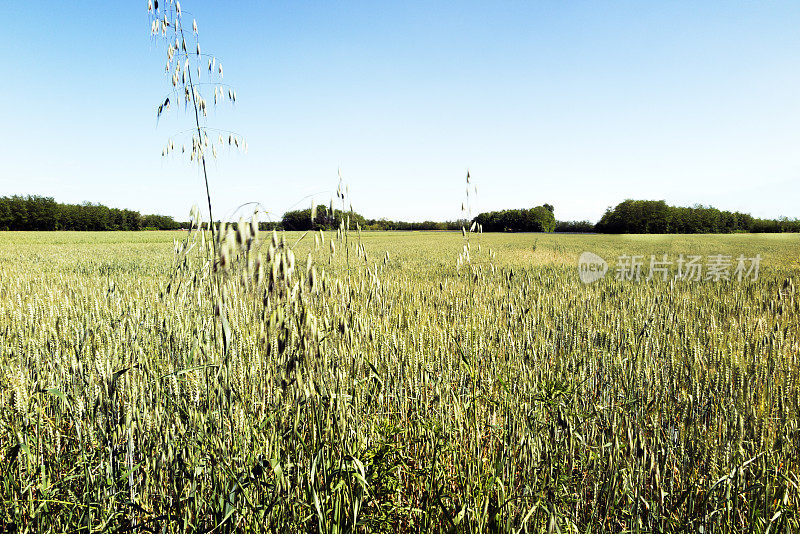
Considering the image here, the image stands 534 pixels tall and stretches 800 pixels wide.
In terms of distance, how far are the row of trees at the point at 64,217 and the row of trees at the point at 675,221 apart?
3634 inches

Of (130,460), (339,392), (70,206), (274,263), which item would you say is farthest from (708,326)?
(70,206)

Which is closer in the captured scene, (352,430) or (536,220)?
(352,430)

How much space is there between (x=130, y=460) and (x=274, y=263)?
0.92 metres

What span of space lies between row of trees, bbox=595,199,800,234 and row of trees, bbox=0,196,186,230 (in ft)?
303

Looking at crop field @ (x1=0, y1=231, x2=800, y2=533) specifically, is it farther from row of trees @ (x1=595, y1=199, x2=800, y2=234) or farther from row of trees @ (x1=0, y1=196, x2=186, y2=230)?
row of trees @ (x1=0, y1=196, x2=186, y2=230)

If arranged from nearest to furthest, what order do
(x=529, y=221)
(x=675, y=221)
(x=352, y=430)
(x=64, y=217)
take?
1. (x=352, y=430)
2. (x=675, y=221)
3. (x=64, y=217)
4. (x=529, y=221)

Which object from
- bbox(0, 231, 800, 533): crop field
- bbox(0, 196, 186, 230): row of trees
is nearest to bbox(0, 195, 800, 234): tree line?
bbox(0, 196, 186, 230): row of trees

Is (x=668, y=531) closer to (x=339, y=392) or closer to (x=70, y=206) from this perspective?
(x=339, y=392)

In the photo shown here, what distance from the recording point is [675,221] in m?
81.8

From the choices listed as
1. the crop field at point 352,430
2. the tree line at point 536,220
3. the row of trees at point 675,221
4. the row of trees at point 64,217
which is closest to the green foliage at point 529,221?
the tree line at point 536,220

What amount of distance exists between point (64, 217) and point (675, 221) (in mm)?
133282

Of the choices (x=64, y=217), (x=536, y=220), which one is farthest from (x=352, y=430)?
(x=64, y=217)

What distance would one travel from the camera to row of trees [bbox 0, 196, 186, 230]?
86375mm

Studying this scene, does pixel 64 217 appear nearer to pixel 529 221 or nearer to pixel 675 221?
pixel 529 221
